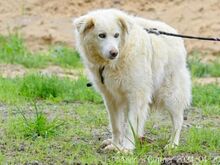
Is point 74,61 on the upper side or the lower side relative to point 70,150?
lower

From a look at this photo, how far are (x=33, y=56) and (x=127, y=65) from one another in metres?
6.53

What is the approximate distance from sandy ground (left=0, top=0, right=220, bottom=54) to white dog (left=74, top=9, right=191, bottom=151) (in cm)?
731

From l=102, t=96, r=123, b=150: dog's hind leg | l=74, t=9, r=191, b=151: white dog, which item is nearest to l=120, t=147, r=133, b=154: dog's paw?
l=74, t=9, r=191, b=151: white dog

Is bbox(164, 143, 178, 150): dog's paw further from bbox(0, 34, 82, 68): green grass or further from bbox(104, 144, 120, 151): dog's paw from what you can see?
bbox(0, 34, 82, 68): green grass

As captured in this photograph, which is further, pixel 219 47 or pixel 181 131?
pixel 219 47

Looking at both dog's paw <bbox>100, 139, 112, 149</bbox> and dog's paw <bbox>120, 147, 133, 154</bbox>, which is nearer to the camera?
dog's paw <bbox>120, 147, 133, 154</bbox>

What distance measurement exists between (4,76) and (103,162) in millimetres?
5504

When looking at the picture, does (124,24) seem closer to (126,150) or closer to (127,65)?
(127,65)

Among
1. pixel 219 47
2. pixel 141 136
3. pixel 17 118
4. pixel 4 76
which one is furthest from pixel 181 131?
pixel 219 47

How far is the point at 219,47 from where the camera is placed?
14.7 meters

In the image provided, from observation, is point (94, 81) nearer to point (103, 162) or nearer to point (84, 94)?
point (103, 162)

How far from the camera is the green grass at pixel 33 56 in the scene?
12.9 m

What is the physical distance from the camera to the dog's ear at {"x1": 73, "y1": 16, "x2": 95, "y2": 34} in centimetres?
689

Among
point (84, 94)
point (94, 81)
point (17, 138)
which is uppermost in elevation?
point (94, 81)
